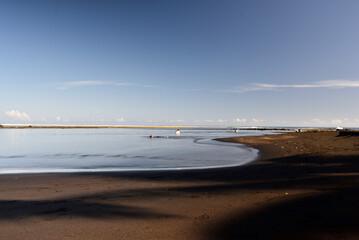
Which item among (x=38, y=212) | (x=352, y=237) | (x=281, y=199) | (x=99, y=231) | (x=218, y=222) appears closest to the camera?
(x=352, y=237)

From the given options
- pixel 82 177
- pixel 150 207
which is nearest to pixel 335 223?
pixel 150 207

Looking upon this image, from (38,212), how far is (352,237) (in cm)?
746

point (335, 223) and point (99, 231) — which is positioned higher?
point (335, 223)

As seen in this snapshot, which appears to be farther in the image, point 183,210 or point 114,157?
point 114,157

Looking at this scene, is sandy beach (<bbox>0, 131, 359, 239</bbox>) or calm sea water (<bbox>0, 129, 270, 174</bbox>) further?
calm sea water (<bbox>0, 129, 270, 174</bbox>)

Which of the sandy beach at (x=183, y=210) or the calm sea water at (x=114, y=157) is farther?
the calm sea water at (x=114, y=157)

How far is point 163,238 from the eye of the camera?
17.8 ft

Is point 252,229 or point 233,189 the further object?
point 233,189

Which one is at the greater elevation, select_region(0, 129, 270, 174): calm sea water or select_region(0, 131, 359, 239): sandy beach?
select_region(0, 131, 359, 239): sandy beach

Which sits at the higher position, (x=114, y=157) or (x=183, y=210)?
(x=183, y=210)

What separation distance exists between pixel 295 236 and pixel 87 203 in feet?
19.7

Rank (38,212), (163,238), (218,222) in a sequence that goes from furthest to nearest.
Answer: (38,212), (218,222), (163,238)

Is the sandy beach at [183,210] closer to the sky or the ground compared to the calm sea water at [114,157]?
closer to the sky

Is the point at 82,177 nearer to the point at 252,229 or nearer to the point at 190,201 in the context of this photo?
the point at 190,201
